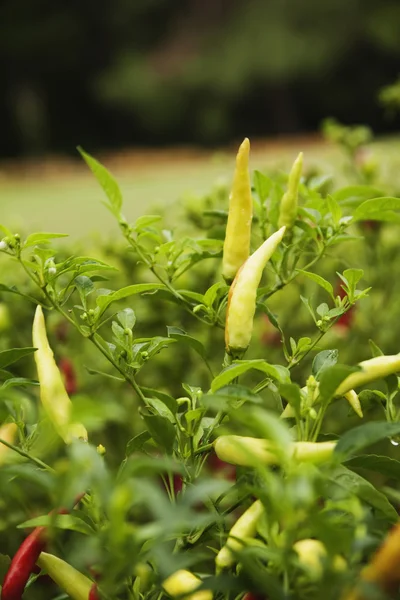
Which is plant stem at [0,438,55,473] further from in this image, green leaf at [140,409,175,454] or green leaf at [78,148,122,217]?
green leaf at [78,148,122,217]

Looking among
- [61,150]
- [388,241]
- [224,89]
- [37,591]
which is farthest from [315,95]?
[37,591]

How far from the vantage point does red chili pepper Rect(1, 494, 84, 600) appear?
24.2 inches

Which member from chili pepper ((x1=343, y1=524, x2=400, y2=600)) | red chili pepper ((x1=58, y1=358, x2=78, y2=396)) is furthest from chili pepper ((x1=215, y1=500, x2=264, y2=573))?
red chili pepper ((x1=58, y1=358, x2=78, y2=396))

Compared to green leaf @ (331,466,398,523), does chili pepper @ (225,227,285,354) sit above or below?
above

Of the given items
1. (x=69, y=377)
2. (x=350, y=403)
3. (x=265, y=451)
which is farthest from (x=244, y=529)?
(x=69, y=377)

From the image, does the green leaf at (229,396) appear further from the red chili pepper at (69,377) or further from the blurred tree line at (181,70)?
the blurred tree line at (181,70)

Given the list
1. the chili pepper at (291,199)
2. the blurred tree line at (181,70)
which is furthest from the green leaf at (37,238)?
the blurred tree line at (181,70)

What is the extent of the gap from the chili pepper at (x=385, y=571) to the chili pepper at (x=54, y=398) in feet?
0.78

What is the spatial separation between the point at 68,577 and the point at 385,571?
0.27 metres

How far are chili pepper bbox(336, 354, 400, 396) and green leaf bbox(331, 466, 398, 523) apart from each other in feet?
0.21

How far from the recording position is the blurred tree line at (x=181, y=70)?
12.4 m

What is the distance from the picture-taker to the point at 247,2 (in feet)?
46.0

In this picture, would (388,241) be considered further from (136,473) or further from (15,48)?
(15,48)

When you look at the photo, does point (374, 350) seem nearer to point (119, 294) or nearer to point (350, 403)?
point (350, 403)
